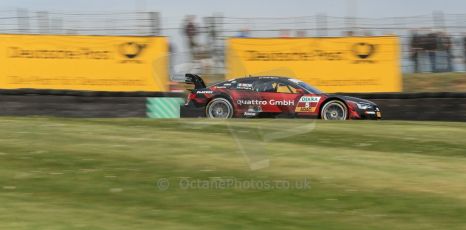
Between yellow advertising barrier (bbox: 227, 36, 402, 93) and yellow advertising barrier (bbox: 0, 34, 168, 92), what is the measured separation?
258 cm

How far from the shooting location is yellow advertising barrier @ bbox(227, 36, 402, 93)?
743 inches

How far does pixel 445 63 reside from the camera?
67.3ft

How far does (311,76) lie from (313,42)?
103 cm

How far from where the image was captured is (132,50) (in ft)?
62.0

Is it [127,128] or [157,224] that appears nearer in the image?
[157,224]

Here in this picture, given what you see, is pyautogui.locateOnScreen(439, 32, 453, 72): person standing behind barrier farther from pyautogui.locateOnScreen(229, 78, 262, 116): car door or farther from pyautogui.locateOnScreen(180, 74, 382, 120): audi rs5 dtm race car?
pyautogui.locateOnScreen(229, 78, 262, 116): car door

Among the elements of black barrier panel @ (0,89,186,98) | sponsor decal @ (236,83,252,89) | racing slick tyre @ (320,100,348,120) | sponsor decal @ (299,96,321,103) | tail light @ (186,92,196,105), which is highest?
sponsor decal @ (236,83,252,89)

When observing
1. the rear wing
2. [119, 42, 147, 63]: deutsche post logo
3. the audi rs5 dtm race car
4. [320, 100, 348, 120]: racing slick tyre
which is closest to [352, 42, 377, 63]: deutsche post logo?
the audi rs5 dtm race car

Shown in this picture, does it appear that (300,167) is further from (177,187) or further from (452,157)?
(452,157)

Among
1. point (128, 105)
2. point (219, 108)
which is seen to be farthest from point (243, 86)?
point (128, 105)

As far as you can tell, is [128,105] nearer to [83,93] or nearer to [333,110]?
[83,93]

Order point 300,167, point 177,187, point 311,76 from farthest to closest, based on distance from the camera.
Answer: point 311,76 → point 300,167 → point 177,187

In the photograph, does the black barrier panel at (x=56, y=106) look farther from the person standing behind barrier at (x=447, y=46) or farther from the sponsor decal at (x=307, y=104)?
the person standing behind barrier at (x=447, y=46)

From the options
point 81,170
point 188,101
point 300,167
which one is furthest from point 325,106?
point 81,170
